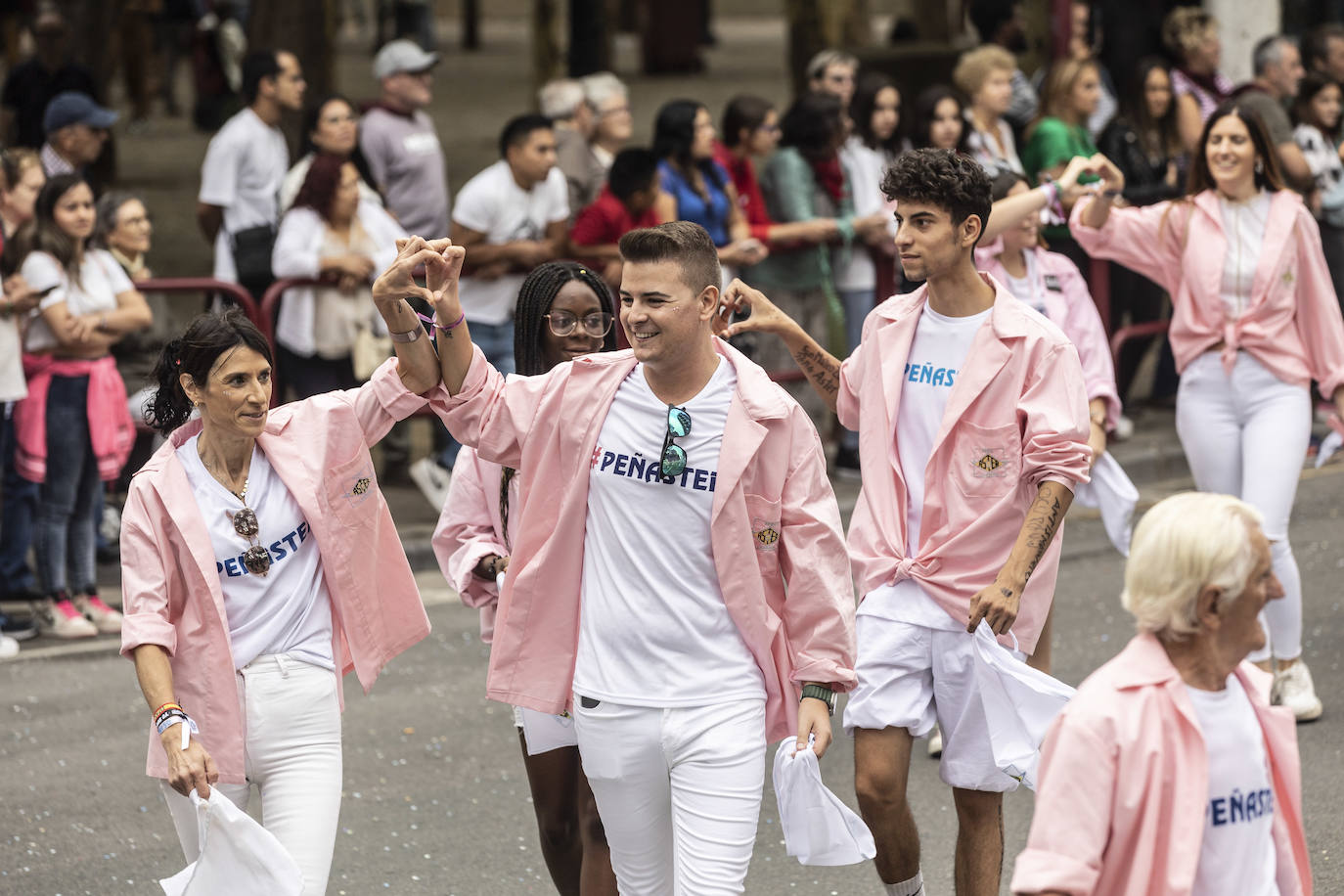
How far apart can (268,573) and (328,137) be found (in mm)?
5989

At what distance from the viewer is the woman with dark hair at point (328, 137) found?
10570 millimetres

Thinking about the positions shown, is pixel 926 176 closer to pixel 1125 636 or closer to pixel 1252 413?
pixel 1252 413

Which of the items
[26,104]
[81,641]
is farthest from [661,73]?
[81,641]

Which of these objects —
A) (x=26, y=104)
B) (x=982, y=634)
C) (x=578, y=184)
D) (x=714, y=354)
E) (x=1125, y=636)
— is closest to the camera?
(x=714, y=354)

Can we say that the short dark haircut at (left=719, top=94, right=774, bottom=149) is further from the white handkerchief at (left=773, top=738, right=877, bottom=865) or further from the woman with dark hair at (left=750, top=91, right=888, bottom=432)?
the white handkerchief at (left=773, top=738, right=877, bottom=865)

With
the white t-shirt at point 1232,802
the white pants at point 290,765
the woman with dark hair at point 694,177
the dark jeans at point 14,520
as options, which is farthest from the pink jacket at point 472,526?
the woman with dark hair at point 694,177

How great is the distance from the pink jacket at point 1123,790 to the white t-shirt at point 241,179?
8084 millimetres

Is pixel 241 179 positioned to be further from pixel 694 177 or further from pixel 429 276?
pixel 429 276

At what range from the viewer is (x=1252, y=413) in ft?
25.0

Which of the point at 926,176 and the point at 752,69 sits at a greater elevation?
the point at 926,176

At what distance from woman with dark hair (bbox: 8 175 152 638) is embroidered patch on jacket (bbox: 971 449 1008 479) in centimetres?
484

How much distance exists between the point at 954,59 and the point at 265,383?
13.9 m

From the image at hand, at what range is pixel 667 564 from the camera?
465 cm

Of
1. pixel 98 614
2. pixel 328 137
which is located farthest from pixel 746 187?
pixel 98 614
